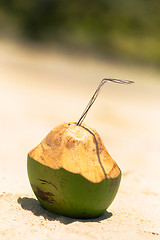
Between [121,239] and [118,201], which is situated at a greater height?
[121,239]

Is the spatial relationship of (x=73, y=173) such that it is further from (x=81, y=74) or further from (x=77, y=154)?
(x=81, y=74)

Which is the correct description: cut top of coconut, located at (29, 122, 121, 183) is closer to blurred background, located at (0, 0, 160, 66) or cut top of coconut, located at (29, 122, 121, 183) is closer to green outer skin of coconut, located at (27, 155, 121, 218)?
green outer skin of coconut, located at (27, 155, 121, 218)

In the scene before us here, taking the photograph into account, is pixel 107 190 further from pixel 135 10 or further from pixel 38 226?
pixel 135 10

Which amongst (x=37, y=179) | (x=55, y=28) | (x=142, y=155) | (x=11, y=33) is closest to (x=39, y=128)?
(x=142, y=155)

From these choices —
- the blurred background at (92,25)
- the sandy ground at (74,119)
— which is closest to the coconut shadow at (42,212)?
the sandy ground at (74,119)

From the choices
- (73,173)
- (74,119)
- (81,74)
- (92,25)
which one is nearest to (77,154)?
(73,173)

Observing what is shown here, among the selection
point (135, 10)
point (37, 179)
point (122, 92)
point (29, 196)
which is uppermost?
point (135, 10)

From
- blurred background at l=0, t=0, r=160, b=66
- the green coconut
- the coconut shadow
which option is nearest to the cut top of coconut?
the green coconut
